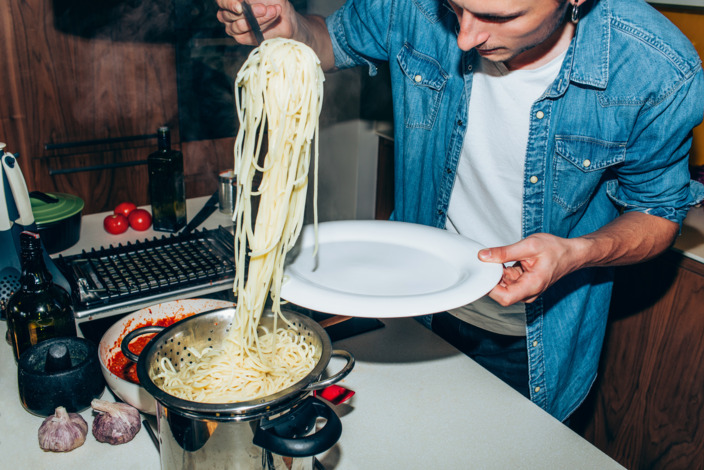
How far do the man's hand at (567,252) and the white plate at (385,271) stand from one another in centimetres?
7

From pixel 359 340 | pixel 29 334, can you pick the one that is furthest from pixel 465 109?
pixel 29 334

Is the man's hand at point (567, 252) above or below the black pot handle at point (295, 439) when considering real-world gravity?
above

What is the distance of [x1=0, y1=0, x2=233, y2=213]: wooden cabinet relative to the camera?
3279 millimetres

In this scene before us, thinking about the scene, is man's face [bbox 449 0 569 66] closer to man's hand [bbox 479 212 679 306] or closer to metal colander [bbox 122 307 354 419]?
man's hand [bbox 479 212 679 306]

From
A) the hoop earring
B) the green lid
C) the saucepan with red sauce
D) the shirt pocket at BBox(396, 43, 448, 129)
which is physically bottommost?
the saucepan with red sauce

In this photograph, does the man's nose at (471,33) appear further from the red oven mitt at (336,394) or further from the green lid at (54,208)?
the green lid at (54,208)

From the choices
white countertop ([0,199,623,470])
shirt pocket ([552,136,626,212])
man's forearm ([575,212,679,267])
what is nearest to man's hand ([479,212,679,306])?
man's forearm ([575,212,679,267])

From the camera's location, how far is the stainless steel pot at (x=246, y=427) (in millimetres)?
919

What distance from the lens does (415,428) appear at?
130 centimetres

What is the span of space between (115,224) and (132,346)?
3.02 ft

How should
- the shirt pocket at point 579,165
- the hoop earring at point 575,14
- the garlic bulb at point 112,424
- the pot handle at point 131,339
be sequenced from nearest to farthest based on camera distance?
the pot handle at point 131,339
the garlic bulb at point 112,424
the hoop earring at point 575,14
the shirt pocket at point 579,165

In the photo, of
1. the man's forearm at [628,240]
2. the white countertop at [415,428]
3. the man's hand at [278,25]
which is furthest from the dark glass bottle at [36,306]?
the man's forearm at [628,240]

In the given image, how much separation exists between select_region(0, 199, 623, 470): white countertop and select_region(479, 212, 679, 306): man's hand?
0.82ft

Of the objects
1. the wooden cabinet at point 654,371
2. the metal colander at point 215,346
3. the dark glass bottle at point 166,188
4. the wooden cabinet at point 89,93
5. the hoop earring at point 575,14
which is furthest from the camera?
the wooden cabinet at point 89,93
